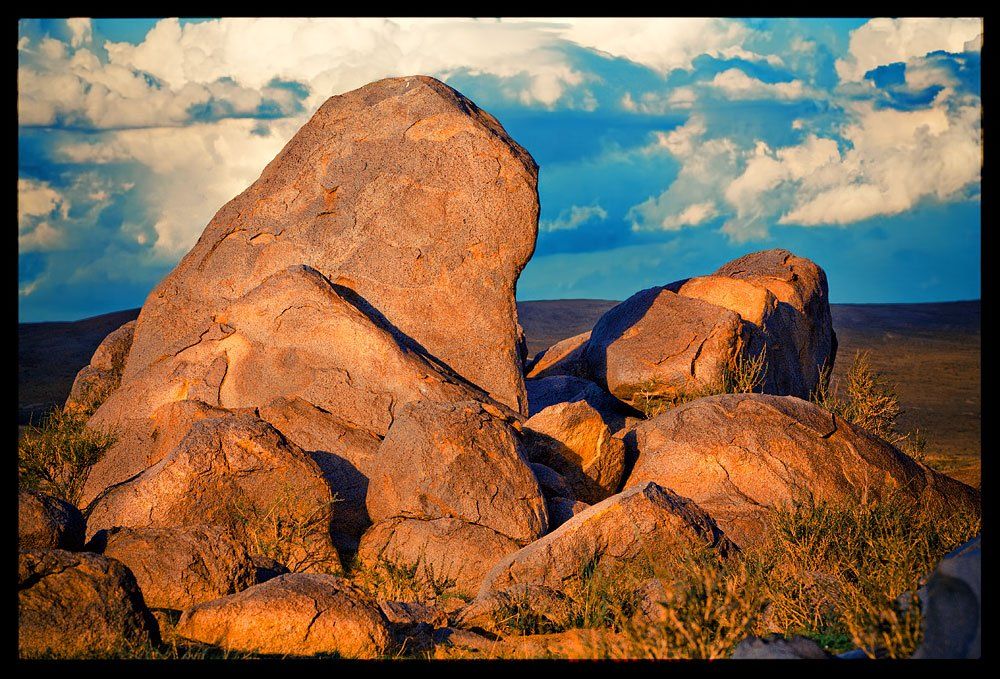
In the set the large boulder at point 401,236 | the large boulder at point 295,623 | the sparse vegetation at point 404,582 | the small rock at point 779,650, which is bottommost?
the sparse vegetation at point 404,582

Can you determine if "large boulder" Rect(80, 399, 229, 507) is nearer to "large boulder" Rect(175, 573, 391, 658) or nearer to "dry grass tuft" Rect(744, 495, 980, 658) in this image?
"large boulder" Rect(175, 573, 391, 658)

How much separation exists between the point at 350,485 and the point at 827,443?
5216 mm

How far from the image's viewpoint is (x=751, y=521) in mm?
11031

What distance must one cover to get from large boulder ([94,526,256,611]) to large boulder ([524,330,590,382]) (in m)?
8.20

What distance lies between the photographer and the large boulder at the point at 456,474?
1027 centimetres

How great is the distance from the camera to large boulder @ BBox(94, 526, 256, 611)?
863cm

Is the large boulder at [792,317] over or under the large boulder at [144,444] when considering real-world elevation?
over

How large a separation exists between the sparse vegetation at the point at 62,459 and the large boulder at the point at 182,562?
3189 millimetres

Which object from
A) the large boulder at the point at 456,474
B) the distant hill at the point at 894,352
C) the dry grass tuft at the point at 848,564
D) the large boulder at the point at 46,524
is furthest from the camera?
the distant hill at the point at 894,352

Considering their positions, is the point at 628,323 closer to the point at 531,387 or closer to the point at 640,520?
the point at 531,387

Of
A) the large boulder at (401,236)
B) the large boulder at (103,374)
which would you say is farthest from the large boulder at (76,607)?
the large boulder at (103,374)

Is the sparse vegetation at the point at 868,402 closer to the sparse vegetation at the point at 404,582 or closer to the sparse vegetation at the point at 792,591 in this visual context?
the sparse vegetation at the point at 792,591
